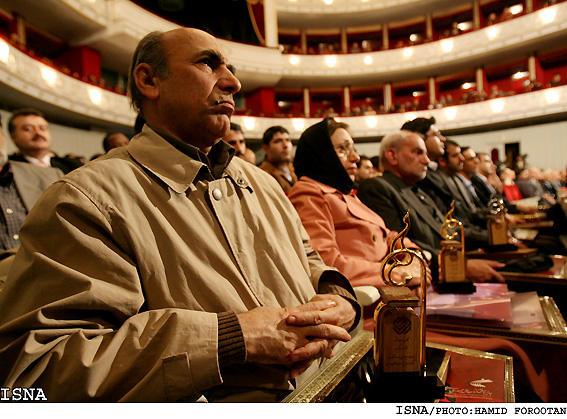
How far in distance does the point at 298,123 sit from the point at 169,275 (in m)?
14.4

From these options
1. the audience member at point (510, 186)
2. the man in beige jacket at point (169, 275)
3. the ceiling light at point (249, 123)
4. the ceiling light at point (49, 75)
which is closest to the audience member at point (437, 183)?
the man in beige jacket at point (169, 275)

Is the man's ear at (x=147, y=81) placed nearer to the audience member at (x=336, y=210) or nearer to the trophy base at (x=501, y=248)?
the audience member at (x=336, y=210)

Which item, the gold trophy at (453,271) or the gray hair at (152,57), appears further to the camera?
the gold trophy at (453,271)

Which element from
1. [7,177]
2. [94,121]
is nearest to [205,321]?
[7,177]

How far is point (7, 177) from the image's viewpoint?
222cm

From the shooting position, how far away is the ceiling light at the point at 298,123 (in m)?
14.8

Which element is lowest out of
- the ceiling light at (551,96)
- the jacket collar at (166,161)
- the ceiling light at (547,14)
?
the jacket collar at (166,161)

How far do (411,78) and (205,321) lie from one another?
1718 centimetres

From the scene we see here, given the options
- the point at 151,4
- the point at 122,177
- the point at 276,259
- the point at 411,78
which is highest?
the point at 151,4

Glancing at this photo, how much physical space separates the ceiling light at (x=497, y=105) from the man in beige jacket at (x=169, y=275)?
45.1 feet

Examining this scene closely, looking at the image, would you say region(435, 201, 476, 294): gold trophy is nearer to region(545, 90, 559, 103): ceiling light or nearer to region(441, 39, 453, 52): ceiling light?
region(545, 90, 559, 103): ceiling light

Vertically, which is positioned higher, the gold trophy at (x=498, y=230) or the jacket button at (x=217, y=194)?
the jacket button at (x=217, y=194)

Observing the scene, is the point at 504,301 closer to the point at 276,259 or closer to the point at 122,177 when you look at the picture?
the point at 276,259

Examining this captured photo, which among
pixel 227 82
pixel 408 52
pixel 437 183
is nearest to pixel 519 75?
pixel 408 52
